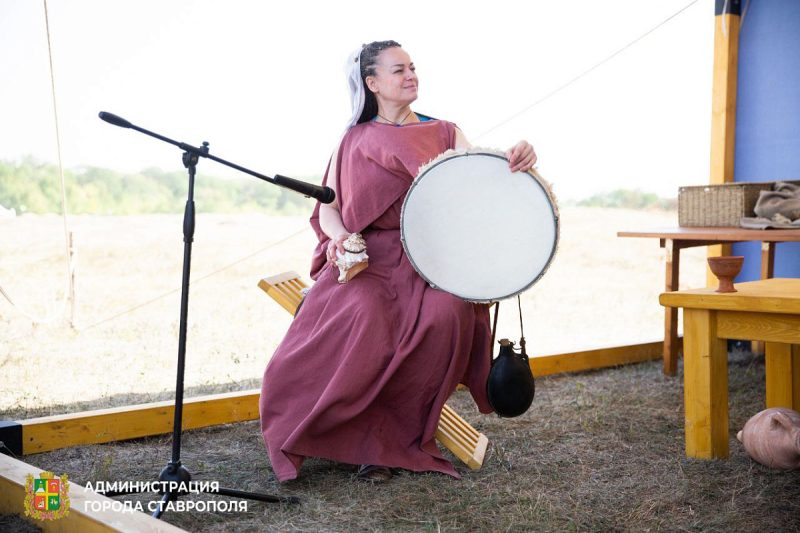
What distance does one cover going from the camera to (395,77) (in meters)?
2.57

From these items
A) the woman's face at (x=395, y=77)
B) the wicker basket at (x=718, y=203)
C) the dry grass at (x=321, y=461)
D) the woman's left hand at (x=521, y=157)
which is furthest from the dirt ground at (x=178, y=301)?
the woman's left hand at (x=521, y=157)

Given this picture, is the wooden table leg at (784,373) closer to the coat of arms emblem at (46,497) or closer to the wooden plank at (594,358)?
the wooden plank at (594,358)

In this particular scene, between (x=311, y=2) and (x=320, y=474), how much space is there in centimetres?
564

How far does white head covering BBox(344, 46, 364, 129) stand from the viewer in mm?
2635

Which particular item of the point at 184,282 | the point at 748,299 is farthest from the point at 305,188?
the point at 748,299

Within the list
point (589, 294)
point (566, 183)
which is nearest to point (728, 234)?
point (589, 294)

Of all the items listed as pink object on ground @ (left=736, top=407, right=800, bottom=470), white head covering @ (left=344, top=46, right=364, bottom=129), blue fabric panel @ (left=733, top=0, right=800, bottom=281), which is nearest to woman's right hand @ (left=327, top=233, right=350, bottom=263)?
white head covering @ (left=344, top=46, right=364, bottom=129)

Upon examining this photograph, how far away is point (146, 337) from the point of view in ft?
16.1

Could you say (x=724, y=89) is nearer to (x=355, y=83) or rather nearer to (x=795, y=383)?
(x=795, y=383)

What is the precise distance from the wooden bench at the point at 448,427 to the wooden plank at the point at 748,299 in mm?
735

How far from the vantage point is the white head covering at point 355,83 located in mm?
2635

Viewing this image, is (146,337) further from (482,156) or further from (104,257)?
(482,156)

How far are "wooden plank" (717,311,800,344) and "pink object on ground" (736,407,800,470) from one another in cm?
25

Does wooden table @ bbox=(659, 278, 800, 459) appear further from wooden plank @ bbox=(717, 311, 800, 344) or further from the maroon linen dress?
the maroon linen dress
